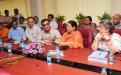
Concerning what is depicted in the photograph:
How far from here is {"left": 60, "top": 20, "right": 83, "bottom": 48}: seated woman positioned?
3.62 meters

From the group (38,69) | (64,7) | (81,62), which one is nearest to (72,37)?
(81,62)

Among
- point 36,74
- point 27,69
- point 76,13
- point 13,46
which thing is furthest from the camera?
point 76,13

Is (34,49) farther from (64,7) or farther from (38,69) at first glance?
(64,7)

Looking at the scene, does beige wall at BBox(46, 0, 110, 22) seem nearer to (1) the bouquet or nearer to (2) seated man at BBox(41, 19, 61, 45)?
(2) seated man at BBox(41, 19, 61, 45)

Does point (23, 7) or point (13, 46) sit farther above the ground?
point (23, 7)

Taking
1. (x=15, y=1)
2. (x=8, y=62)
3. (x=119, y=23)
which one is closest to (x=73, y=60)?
(x=8, y=62)

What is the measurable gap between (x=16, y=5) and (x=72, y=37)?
606 cm

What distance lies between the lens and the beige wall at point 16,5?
29.8 ft

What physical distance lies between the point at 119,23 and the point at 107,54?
2.68 meters

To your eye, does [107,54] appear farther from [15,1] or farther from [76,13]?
[15,1]

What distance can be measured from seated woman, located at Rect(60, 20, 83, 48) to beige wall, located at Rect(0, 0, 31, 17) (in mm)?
5840

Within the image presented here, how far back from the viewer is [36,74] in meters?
2.51

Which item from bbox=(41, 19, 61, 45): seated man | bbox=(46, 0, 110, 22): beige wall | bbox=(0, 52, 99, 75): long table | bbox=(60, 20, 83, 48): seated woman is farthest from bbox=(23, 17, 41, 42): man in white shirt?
bbox=(46, 0, 110, 22): beige wall

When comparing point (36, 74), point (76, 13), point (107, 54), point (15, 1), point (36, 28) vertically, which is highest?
point (15, 1)
